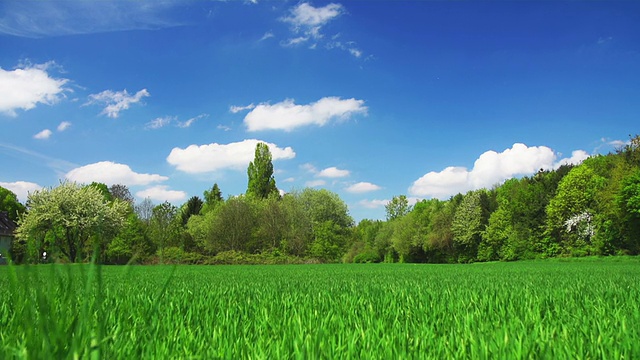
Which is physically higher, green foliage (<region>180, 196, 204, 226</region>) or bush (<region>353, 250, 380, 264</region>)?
green foliage (<region>180, 196, 204, 226</region>)

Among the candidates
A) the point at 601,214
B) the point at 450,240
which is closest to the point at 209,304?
the point at 601,214

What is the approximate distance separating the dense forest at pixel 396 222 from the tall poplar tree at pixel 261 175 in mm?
191

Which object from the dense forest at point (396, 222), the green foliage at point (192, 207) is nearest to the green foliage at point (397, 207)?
the dense forest at point (396, 222)

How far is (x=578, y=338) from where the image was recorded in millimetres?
2684

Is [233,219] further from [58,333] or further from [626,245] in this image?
[58,333]

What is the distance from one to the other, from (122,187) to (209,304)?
7888 centimetres

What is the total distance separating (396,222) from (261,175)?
25.2 meters

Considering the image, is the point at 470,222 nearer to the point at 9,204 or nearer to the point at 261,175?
the point at 261,175

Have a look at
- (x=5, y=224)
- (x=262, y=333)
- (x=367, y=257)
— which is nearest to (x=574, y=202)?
(x=367, y=257)

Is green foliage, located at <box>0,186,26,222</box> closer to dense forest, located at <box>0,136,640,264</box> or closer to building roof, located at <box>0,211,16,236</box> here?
dense forest, located at <box>0,136,640,264</box>

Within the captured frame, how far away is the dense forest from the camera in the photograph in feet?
147

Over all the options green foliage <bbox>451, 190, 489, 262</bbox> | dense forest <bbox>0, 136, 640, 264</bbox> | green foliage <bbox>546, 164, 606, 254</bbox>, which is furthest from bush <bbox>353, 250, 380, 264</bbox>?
green foliage <bbox>546, 164, 606, 254</bbox>

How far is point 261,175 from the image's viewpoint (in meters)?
80.6

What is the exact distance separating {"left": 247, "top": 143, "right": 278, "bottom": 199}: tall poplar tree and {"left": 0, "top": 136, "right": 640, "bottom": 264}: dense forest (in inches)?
7.5
